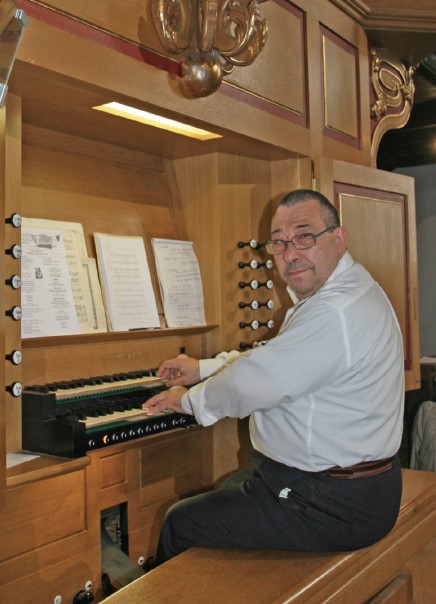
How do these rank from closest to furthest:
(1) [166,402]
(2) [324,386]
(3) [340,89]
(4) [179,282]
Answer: (2) [324,386] → (1) [166,402] → (4) [179,282] → (3) [340,89]

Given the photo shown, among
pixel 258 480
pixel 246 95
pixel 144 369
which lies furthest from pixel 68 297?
pixel 246 95

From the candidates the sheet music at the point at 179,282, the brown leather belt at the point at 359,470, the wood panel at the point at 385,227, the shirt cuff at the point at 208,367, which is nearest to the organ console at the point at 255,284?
the sheet music at the point at 179,282

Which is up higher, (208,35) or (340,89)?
(340,89)

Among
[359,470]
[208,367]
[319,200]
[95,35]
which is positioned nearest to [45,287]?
[208,367]

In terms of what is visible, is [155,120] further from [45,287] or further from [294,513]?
[294,513]

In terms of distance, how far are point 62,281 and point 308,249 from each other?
0.95 metres

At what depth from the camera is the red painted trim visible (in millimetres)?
2078

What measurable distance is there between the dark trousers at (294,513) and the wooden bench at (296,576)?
Result: 0.05 meters

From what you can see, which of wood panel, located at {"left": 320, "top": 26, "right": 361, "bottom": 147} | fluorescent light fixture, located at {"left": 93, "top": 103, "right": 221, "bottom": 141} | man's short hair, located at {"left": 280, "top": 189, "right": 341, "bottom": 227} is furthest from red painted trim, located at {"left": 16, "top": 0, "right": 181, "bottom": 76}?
wood panel, located at {"left": 320, "top": 26, "right": 361, "bottom": 147}

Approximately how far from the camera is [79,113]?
8.55ft

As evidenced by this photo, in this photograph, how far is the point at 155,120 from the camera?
2.81 m

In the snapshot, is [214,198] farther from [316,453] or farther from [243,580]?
[243,580]

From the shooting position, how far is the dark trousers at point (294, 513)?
7.14 feet

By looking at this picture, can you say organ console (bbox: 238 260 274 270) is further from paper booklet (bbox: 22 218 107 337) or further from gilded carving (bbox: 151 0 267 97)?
gilded carving (bbox: 151 0 267 97)
